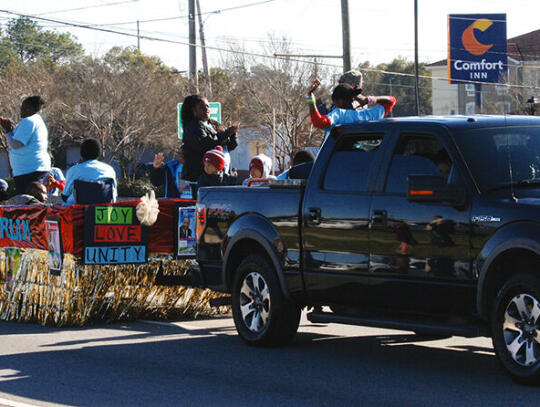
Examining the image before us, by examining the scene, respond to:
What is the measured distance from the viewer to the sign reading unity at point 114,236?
1021 centimetres

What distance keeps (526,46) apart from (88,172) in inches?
2969

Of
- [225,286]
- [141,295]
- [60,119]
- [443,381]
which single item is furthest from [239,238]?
[60,119]

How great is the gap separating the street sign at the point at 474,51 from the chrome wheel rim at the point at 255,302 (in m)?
49.5

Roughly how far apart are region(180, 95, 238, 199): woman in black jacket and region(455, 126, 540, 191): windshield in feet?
14.7

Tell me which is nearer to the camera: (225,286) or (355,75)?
(225,286)

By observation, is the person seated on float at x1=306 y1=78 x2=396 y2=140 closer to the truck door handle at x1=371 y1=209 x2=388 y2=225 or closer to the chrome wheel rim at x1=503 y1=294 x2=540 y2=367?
the truck door handle at x1=371 y1=209 x2=388 y2=225

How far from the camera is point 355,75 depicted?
33.9ft

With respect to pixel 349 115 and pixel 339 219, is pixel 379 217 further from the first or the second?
pixel 349 115

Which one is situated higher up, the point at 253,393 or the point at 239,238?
the point at 239,238

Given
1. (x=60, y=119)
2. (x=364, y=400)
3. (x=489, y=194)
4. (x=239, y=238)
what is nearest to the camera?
(x=364, y=400)

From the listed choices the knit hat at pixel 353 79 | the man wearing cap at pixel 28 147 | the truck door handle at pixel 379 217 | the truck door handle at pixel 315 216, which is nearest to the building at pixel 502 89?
the man wearing cap at pixel 28 147

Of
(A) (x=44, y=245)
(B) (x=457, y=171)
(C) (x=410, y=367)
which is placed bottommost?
(C) (x=410, y=367)

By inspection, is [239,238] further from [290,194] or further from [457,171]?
A: [457,171]

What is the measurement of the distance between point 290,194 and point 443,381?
2.28 m
